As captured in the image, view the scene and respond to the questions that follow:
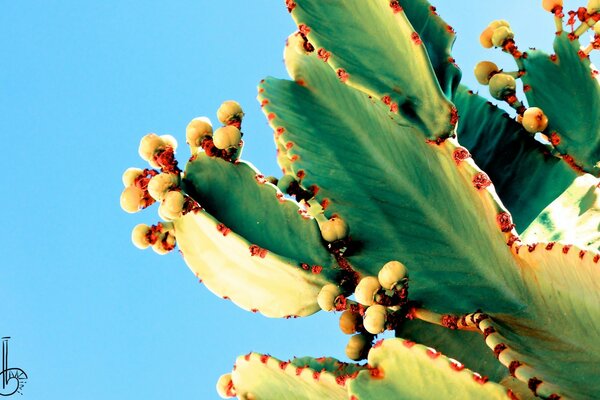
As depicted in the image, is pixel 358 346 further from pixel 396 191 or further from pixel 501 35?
pixel 501 35

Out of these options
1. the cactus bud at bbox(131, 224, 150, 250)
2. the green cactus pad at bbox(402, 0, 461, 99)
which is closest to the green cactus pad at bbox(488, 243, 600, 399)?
the green cactus pad at bbox(402, 0, 461, 99)

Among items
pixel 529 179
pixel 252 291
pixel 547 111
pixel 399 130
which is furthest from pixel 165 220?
pixel 547 111

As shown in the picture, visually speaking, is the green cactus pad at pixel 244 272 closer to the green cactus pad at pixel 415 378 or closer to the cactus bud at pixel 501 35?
the green cactus pad at pixel 415 378

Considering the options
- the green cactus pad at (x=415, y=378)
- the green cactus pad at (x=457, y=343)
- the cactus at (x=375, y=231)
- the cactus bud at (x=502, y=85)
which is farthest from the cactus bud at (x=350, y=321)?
the cactus bud at (x=502, y=85)

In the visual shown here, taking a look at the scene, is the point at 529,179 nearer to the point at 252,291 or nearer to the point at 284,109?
the point at 284,109

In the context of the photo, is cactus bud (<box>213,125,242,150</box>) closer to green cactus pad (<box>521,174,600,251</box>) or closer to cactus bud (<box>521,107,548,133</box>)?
green cactus pad (<box>521,174,600,251</box>)

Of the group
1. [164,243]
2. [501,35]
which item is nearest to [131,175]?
[164,243]
